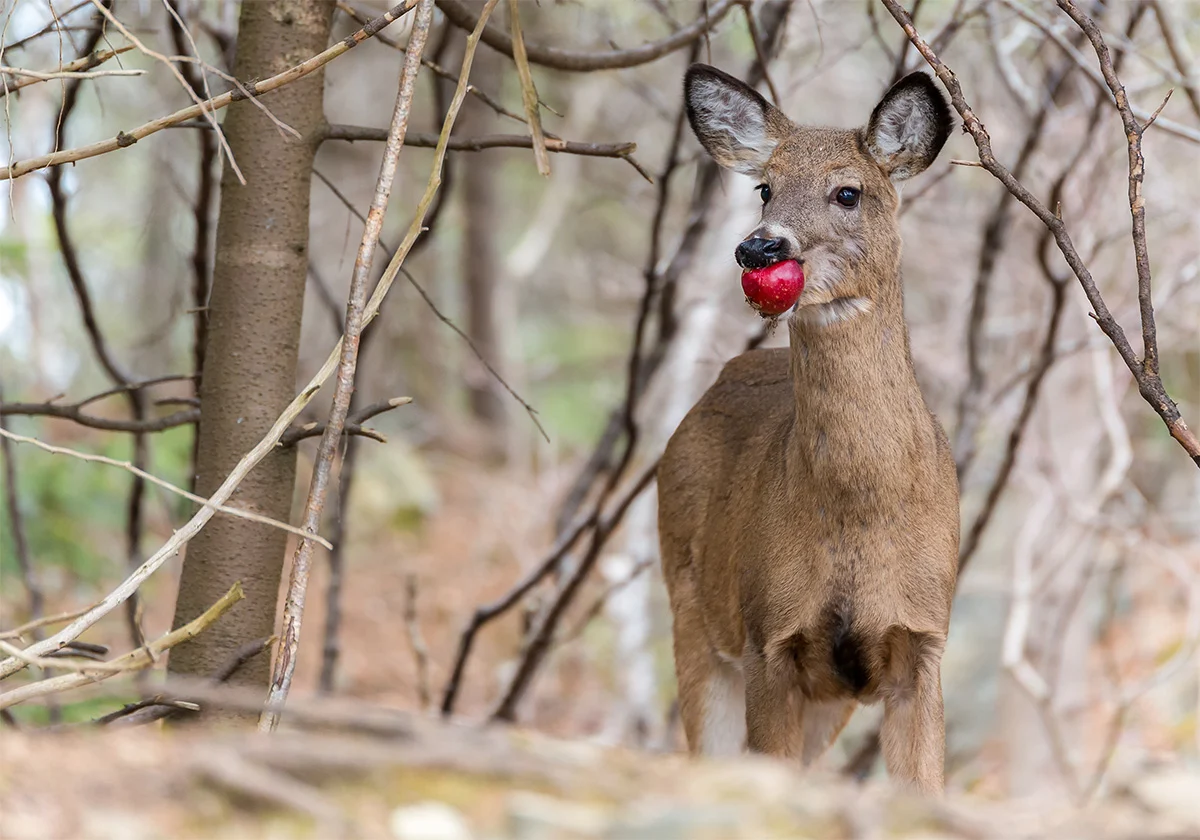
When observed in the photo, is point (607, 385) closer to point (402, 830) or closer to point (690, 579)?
point (690, 579)

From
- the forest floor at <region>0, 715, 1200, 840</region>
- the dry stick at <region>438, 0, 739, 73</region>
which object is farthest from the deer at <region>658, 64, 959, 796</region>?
the forest floor at <region>0, 715, 1200, 840</region>

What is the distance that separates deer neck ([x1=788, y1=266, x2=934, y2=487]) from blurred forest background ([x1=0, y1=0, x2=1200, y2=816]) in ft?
2.49

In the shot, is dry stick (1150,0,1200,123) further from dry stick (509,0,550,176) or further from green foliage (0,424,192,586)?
green foliage (0,424,192,586)

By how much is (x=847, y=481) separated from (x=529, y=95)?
1.44 meters

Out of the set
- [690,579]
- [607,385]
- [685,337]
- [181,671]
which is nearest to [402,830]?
[181,671]

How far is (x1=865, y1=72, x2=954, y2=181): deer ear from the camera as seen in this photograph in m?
4.44

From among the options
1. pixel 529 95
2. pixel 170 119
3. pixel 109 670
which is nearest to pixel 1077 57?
pixel 529 95

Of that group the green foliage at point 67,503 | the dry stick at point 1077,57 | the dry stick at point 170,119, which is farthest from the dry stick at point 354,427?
the green foliage at point 67,503

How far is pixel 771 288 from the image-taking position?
4078 mm

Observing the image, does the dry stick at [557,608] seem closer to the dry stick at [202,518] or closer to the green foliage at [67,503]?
the dry stick at [202,518]

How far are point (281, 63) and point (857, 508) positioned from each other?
2080 mm

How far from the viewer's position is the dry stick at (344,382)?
10.6 ft

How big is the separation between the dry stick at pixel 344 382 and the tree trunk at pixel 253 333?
0.60 m

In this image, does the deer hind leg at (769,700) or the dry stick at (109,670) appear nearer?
the dry stick at (109,670)
